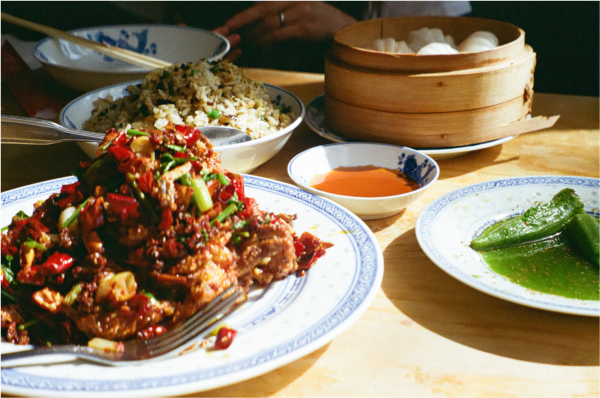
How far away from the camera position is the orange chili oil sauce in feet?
6.58

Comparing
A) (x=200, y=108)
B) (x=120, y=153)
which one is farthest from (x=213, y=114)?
(x=120, y=153)

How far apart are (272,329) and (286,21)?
421 centimetres

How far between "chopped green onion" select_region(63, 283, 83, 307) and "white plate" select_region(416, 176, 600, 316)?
97 centimetres

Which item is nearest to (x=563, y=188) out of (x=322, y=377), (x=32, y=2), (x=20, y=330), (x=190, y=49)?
(x=322, y=377)

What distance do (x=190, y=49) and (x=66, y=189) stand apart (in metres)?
2.71

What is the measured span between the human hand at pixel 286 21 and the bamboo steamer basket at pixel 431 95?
2361 mm

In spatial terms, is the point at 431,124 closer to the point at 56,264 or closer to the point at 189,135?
the point at 189,135

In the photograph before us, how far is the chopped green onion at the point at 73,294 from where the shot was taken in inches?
47.9

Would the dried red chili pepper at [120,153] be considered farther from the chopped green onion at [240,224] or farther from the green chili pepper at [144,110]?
the green chili pepper at [144,110]

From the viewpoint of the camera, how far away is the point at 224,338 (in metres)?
1.16

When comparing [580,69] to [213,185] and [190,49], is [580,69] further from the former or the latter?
[213,185]

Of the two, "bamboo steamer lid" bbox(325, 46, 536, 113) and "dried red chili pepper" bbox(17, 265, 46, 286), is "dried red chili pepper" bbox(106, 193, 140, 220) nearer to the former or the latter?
"dried red chili pepper" bbox(17, 265, 46, 286)

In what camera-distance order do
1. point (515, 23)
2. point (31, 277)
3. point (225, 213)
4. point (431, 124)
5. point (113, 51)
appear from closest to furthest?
point (31, 277) < point (225, 213) < point (431, 124) < point (113, 51) < point (515, 23)

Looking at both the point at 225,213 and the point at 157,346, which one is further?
the point at 225,213
